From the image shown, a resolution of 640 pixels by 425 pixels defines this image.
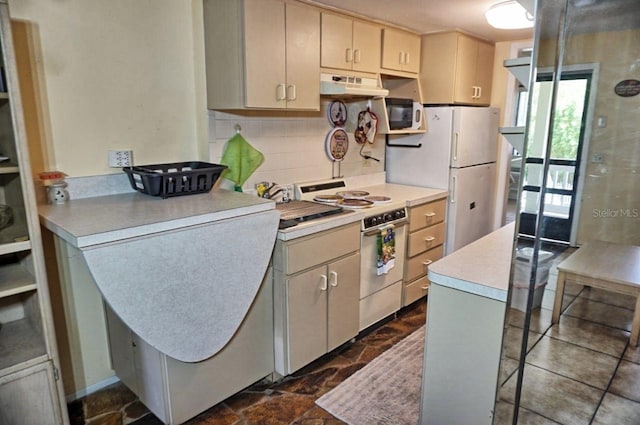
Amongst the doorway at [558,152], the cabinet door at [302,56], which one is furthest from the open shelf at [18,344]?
the doorway at [558,152]

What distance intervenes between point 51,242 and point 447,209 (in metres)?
2.83

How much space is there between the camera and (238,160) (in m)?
2.67

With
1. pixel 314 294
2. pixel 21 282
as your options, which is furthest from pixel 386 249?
pixel 21 282

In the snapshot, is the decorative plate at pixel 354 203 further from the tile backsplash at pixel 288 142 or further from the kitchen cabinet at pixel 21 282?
the kitchen cabinet at pixel 21 282

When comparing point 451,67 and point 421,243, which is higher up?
point 451,67

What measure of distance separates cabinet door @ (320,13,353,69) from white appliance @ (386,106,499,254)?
3.45 ft

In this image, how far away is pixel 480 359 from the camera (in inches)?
62.0

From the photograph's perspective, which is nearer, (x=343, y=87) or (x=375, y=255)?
(x=343, y=87)

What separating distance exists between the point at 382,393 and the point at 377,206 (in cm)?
117

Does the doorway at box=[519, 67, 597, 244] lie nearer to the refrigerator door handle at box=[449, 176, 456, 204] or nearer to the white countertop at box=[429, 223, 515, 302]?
the white countertop at box=[429, 223, 515, 302]

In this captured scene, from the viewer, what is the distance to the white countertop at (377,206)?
232 cm

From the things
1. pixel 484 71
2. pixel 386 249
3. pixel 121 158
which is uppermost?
pixel 484 71

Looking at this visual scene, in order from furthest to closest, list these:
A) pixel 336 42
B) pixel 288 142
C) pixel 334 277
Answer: pixel 288 142 < pixel 336 42 < pixel 334 277

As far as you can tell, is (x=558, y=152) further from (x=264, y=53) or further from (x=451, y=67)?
(x=451, y=67)
